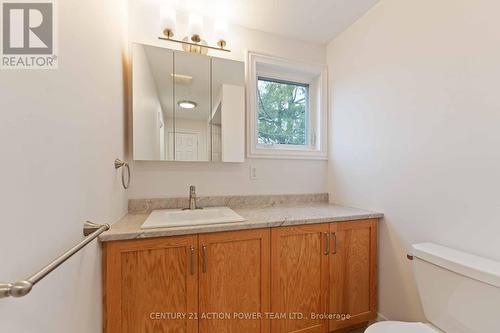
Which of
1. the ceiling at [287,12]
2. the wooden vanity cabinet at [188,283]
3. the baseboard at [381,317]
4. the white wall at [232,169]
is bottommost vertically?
the baseboard at [381,317]

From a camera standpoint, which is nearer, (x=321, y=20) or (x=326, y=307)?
(x=326, y=307)

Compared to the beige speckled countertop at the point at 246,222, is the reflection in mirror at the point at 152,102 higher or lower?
higher

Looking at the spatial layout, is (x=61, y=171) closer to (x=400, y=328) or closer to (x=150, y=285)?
(x=150, y=285)

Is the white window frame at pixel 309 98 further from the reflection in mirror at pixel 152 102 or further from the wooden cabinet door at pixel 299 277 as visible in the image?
the wooden cabinet door at pixel 299 277

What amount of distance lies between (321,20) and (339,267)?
6.18 feet

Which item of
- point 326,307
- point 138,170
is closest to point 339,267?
point 326,307

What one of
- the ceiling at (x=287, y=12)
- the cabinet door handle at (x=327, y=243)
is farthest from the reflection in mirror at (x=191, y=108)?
the cabinet door handle at (x=327, y=243)

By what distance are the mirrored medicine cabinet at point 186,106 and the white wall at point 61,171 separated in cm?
37

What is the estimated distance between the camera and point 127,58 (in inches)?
61.9

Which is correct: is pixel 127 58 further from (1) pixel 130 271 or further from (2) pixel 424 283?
(2) pixel 424 283

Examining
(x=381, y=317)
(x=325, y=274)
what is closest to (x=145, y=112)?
(x=325, y=274)

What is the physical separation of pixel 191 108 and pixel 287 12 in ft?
3.42

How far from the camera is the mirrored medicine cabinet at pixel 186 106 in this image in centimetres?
155

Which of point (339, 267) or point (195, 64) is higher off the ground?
point (195, 64)
